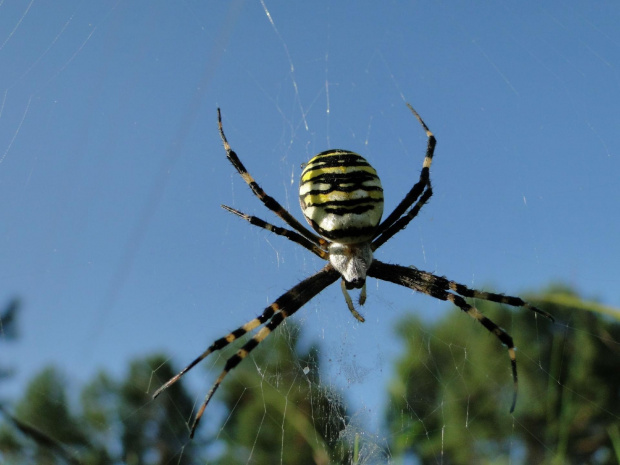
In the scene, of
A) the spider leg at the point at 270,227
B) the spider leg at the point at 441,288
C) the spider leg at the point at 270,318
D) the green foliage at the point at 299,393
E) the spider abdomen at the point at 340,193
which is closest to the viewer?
the spider leg at the point at 270,318

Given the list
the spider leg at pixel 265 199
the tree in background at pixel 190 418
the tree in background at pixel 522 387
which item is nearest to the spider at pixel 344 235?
the spider leg at pixel 265 199

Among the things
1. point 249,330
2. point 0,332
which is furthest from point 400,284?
point 0,332

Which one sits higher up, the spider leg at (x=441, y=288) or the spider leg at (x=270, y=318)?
the spider leg at (x=270, y=318)

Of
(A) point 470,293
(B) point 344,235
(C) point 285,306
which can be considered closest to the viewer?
(B) point 344,235

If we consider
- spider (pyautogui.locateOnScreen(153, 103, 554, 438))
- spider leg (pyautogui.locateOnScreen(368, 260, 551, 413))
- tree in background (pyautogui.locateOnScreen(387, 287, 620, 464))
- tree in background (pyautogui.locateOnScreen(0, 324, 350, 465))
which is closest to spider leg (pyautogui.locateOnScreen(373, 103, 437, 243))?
spider (pyautogui.locateOnScreen(153, 103, 554, 438))

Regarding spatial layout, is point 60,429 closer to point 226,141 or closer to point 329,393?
point 329,393

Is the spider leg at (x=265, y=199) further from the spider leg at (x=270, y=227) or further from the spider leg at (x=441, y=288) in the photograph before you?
the spider leg at (x=441, y=288)

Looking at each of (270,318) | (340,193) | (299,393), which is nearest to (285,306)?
(270,318)

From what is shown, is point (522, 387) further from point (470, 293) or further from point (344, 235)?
point (344, 235)
